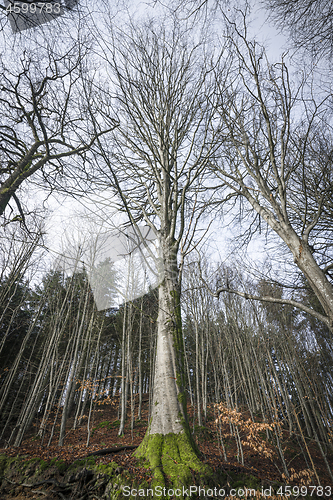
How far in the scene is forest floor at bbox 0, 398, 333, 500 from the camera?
272cm

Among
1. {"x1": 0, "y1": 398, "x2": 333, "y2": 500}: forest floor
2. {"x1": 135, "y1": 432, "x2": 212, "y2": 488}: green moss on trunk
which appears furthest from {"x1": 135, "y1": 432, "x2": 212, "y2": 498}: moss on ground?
{"x1": 0, "y1": 398, "x2": 333, "y2": 500}: forest floor

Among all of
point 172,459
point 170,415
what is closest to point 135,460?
point 172,459

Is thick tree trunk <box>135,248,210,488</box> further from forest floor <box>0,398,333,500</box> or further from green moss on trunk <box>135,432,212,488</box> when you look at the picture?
forest floor <box>0,398,333,500</box>

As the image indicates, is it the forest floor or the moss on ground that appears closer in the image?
the moss on ground

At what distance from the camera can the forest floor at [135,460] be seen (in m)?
2.72

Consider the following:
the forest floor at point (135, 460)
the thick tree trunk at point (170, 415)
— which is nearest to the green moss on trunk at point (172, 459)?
the thick tree trunk at point (170, 415)

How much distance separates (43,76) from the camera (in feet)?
13.4

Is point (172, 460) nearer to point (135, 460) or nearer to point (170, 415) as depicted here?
point (170, 415)

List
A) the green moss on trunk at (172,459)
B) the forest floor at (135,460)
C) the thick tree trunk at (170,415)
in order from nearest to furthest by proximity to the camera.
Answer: the green moss on trunk at (172,459) → the thick tree trunk at (170,415) → the forest floor at (135,460)

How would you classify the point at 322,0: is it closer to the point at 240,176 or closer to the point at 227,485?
the point at 240,176

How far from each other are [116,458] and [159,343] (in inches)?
57.9

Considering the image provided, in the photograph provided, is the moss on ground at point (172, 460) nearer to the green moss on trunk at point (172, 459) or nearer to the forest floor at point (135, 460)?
the green moss on trunk at point (172, 459)

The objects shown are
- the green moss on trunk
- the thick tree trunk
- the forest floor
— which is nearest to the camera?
the green moss on trunk

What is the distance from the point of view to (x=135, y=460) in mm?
2439
